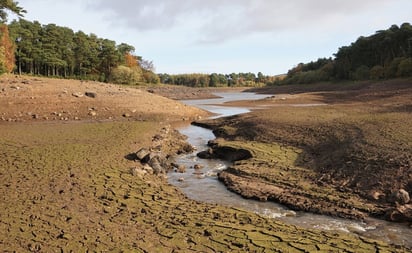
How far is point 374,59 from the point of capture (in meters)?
73.9

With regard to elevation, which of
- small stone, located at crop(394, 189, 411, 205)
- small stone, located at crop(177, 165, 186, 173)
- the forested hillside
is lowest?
small stone, located at crop(177, 165, 186, 173)

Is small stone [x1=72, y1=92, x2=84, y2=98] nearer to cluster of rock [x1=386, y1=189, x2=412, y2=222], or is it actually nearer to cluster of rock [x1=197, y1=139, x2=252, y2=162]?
cluster of rock [x1=197, y1=139, x2=252, y2=162]

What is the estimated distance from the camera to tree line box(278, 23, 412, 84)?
56.7 meters

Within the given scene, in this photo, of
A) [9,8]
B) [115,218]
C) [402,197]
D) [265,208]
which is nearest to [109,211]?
[115,218]

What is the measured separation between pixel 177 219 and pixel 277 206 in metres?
2.87

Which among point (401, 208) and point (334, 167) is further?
point (334, 167)

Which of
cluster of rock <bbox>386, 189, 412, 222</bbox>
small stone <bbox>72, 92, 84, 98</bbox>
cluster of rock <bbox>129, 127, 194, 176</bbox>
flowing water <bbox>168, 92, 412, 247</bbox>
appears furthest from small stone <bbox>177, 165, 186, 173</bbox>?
small stone <bbox>72, 92, 84, 98</bbox>

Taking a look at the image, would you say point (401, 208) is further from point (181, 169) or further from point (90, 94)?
point (90, 94)

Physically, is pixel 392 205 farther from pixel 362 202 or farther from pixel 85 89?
pixel 85 89

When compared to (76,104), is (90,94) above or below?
above

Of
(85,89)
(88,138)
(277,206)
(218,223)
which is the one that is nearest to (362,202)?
(277,206)

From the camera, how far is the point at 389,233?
7.21 metres

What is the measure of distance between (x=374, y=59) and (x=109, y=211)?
255 ft

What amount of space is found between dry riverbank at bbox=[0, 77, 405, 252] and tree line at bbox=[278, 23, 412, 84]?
169 ft
